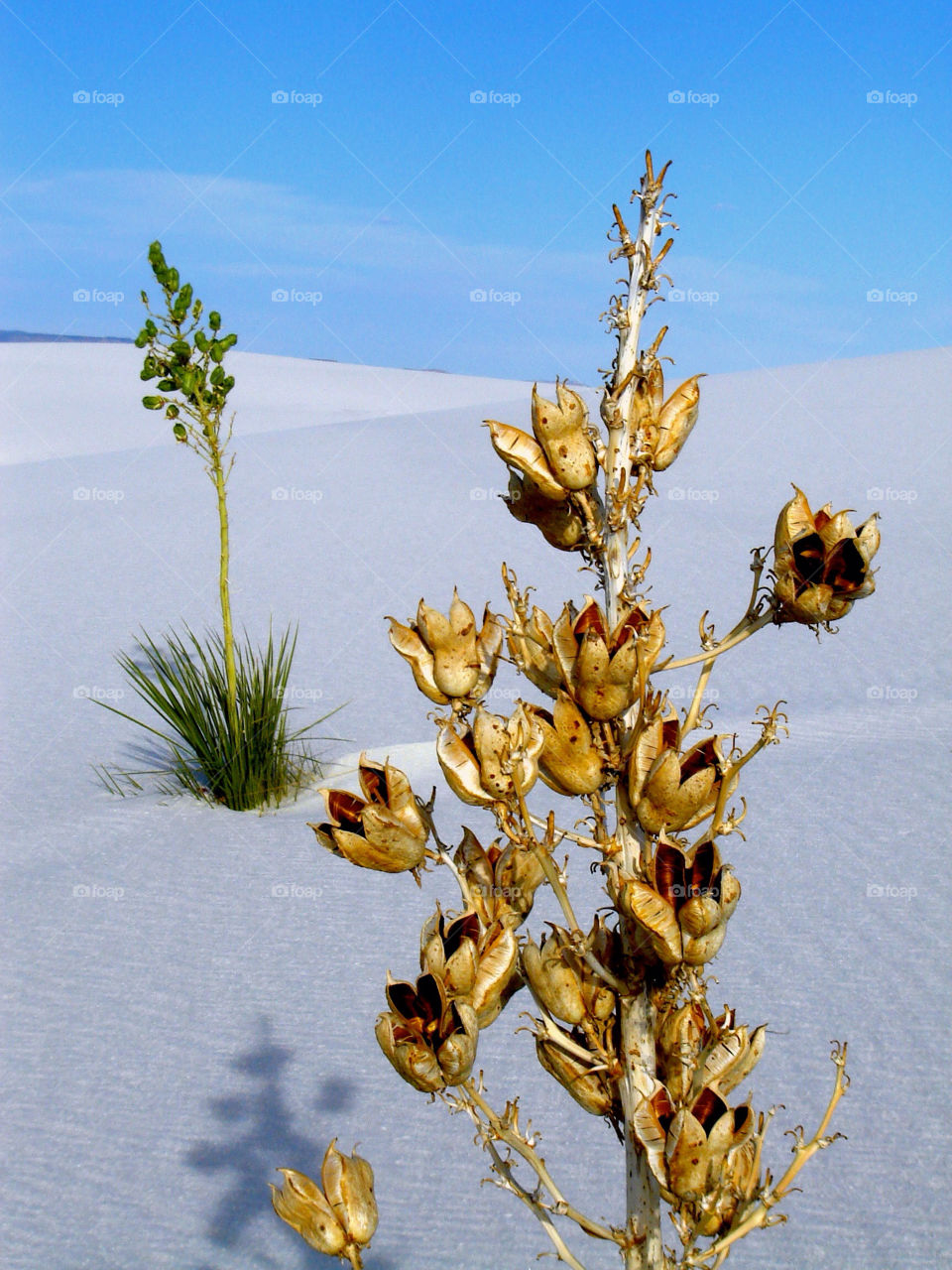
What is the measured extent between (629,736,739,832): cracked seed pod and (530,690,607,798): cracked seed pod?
3 cm

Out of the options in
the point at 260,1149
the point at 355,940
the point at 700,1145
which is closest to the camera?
the point at 700,1145

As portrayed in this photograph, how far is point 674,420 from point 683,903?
43 centimetres

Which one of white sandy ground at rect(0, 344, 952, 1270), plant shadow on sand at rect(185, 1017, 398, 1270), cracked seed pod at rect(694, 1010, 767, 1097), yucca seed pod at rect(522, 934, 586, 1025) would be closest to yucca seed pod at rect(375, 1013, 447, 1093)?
yucca seed pod at rect(522, 934, 586, 1025)

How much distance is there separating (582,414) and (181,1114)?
2051 millimetres

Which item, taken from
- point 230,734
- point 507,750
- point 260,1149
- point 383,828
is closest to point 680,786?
point 507,750

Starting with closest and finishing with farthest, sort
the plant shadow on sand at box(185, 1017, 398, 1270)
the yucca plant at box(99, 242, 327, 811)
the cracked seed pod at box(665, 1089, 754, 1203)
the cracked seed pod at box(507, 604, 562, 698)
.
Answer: the cracked seed pod at box(665, 1089, 754, 1203) → the cracked seed pod at box(507, 604, 562, 698) → the plant shadow on sand at box(185, 1017, 398, 1270) → the yucca plant at box(99, 242, 327, 811)

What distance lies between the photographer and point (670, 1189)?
91 centimetres

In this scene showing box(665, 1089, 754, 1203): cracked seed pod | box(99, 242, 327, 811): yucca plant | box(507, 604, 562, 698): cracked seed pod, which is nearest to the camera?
box(665, 1089, 754, 1203): cracked seed pod

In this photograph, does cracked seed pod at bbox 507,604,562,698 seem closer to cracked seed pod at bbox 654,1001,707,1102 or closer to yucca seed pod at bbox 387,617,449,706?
yucca seed pod at bbox 387,617,449,706

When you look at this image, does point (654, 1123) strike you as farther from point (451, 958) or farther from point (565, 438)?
point (565, 438)

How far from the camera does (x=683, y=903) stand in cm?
94

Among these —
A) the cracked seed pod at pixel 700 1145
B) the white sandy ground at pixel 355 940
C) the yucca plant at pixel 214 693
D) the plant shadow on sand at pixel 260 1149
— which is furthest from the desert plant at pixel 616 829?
the yucca plant at pixel 214 693

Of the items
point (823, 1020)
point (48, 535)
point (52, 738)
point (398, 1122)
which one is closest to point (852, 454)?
point (48, 535)

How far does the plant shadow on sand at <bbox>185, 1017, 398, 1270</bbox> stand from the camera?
83.2 inches
